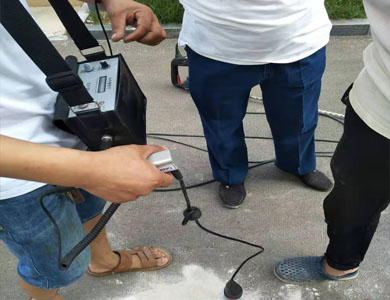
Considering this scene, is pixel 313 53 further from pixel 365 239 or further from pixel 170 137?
pixel 170 137

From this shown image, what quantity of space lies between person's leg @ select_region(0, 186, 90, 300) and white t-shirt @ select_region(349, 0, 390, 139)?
83 cm

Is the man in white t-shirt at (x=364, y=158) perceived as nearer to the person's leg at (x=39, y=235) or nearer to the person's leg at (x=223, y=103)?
the person's leg at (x=223, y=103)

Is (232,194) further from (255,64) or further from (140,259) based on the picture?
(255,64)

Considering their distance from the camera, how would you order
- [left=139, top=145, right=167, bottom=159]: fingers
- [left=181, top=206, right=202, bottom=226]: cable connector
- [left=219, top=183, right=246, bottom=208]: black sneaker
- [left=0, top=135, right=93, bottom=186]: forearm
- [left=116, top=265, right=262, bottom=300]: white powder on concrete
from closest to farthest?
[left=0, top=135, right=93, bottom=186]: forearm, [left=139, top=145, right=167, bottom=159]: fingers, [left=181, top=206, right=202, bottom=226]: cable connector, [left=116, top=265, right=262, bottom=300]: white powder on concrete, [left=219, top=183, right=246, bottom=208]: black sneaker

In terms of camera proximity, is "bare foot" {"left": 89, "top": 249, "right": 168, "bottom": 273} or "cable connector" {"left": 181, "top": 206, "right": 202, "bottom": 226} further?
"bare foot" {"left": 89, "top": 249, "right": 168, "bottom": 273}

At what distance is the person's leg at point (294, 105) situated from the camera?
4.54ft

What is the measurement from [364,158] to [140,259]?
100 cm

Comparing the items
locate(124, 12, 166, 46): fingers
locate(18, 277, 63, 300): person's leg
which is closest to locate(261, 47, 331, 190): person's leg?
locate(124, 12, 166, 46): fingers

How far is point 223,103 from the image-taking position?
148 cm

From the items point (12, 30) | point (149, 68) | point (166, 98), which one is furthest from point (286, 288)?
point (149, 68)

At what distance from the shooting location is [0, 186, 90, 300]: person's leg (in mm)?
868

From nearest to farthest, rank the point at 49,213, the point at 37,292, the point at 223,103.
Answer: the point at 49,213
the point at 37,292
the point at 223,103

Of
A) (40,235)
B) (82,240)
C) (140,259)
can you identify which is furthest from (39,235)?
(140,259)

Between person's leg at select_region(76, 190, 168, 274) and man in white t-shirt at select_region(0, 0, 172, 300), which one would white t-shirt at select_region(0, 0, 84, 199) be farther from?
person's leg at select_region(76, 190, 168, 274)
